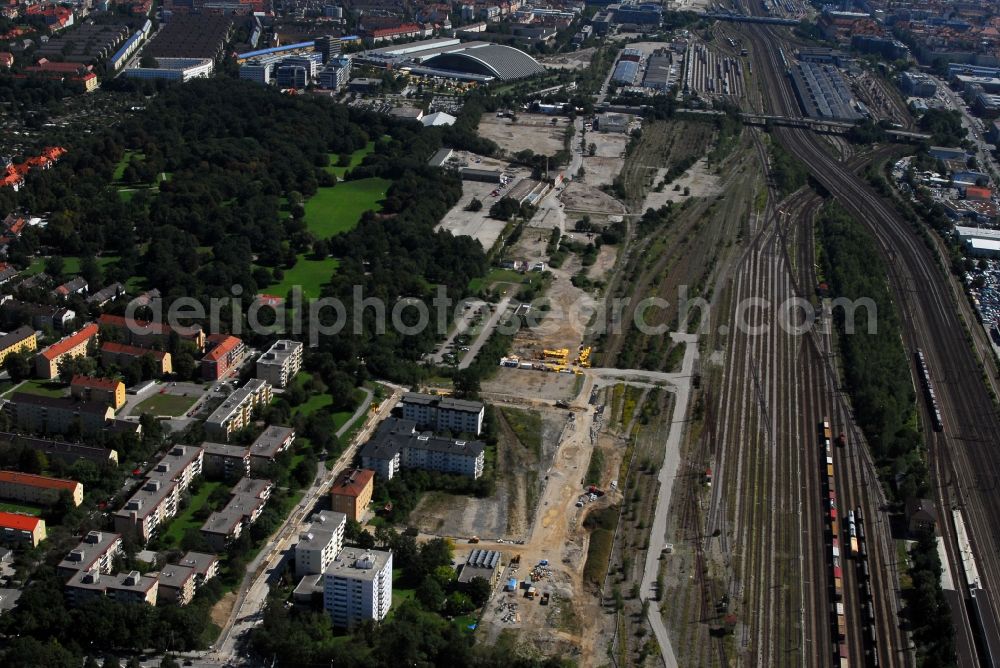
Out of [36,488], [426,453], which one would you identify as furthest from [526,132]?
[36,488]

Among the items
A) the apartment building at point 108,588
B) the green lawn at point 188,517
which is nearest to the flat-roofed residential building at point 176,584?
the apartment building at point 108,588

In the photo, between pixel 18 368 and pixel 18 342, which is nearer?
pixel 18 368

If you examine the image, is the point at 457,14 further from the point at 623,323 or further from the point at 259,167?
the point at 623,323

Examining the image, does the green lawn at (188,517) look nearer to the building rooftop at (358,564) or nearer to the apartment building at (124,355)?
the building rooftop at (358,564)

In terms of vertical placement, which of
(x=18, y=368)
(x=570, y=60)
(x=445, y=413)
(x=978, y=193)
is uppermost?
(x=445, y=413)

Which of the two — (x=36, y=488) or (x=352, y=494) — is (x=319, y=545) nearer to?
(x=352, y=494)
